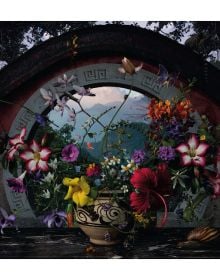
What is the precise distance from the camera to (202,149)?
1.55 m

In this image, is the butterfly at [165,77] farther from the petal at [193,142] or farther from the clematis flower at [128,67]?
the petal at [193,142]

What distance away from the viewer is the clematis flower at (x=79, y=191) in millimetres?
1539

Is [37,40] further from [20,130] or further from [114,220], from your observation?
[114,220]

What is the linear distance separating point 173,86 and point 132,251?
0.54 m

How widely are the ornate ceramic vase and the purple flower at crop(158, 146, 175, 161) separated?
19 centimetres

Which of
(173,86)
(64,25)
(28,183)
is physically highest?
(64,25)

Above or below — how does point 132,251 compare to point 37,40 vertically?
below

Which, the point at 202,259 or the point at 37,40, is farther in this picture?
the point at 37,40

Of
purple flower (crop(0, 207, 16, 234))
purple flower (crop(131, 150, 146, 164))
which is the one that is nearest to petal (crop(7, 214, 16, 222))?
purple flower (crop(0, 207, 16, 234))

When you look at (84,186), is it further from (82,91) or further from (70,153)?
(82,91)

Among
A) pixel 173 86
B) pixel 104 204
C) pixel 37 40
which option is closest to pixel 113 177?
pixel 104 204

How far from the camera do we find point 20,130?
66.8 inches

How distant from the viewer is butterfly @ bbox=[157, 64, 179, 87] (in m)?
1.65

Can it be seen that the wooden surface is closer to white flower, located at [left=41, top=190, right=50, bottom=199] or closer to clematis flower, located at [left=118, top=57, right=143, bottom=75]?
white flower, located at [left=41, top=190, right=50, bottom=199]
